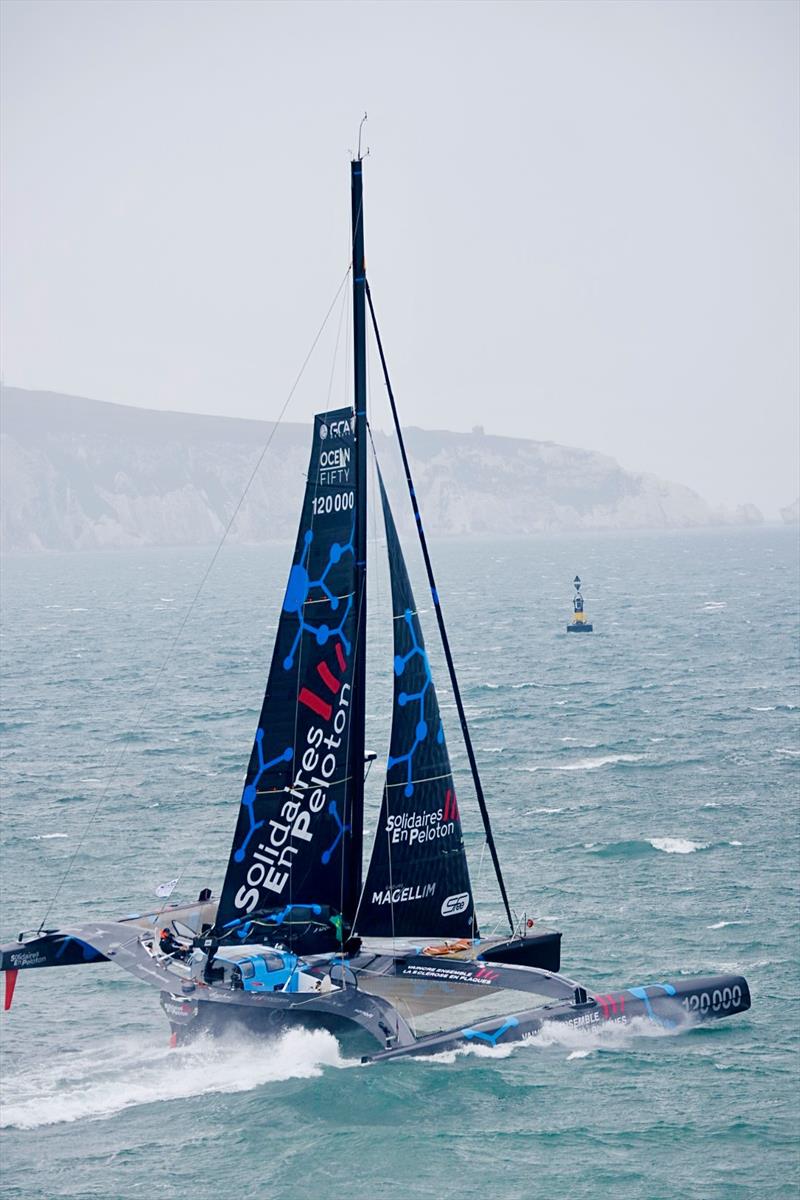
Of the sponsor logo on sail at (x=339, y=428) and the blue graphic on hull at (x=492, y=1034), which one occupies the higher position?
the sponsor logo on sail at (x=339, y=428)

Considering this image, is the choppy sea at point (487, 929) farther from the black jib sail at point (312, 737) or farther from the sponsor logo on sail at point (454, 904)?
the black jib sail at point (312, 737)

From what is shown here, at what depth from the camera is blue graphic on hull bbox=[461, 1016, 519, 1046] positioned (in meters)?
30.3

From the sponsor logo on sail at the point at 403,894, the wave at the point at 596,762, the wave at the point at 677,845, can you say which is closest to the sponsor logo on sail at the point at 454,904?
the sponsor logo on sail at the point at 403,894

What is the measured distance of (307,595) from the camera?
30.6 meters

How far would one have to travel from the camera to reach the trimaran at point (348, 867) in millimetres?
30266

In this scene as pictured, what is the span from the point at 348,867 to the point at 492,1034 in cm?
430

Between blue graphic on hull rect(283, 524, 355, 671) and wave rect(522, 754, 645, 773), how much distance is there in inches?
1261

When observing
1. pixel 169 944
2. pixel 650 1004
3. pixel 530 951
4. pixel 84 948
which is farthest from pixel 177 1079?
pixel 650 1004

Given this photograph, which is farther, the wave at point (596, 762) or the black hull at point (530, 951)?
the wave at point (596, 762)

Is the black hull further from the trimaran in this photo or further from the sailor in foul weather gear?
the sailor in foul weather gear

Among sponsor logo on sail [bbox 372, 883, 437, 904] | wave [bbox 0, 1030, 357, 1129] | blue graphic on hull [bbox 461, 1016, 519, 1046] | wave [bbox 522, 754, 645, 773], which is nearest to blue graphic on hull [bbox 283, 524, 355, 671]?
sponsor logo on sail [bbox 372, 883, 437, 904]

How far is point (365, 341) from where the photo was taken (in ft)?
97.2

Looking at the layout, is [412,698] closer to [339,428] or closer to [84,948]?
[339,428]

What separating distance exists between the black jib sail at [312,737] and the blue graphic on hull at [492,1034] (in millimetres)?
3324
